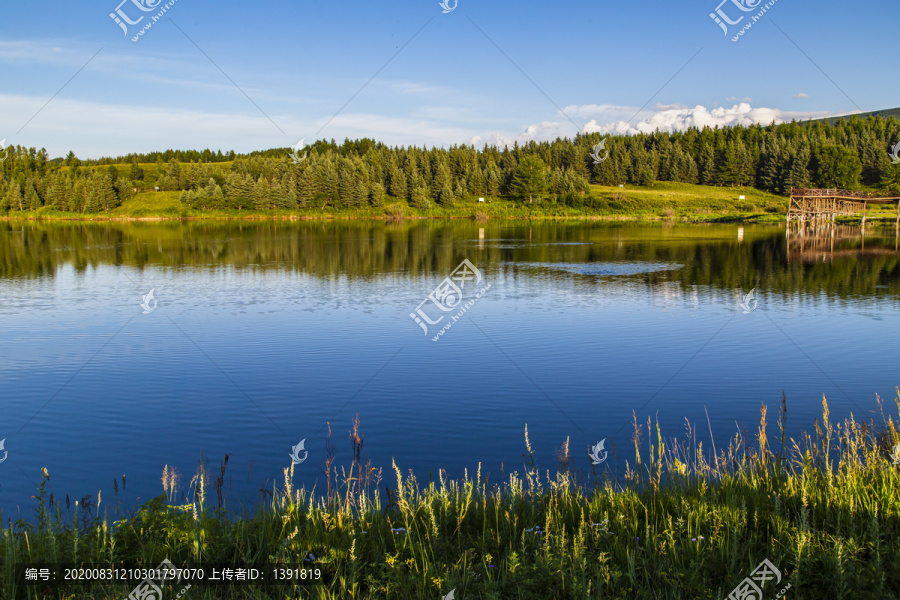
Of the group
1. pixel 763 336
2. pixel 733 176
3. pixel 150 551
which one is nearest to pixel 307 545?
pixel 150 551

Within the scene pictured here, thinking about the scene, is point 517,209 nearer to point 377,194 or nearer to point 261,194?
point 377,194

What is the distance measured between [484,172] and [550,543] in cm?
13126

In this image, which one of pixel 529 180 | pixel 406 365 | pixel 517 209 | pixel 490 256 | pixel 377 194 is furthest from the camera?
pixel 529 180

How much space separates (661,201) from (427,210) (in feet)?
144

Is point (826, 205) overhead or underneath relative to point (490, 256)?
overhead

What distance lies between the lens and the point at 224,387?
15.4 metres

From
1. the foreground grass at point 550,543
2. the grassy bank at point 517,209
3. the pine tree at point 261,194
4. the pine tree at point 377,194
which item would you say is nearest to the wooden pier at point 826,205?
the grassy bank at point 517,209

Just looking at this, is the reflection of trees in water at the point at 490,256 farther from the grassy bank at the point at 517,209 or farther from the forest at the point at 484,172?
the forest at the point at 484,172

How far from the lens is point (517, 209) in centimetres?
12188

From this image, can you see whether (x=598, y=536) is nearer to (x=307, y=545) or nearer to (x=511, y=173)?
(x=307, y=545)

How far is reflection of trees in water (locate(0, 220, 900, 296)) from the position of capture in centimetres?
3488

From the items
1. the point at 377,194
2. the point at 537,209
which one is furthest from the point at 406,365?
the point at 377,194

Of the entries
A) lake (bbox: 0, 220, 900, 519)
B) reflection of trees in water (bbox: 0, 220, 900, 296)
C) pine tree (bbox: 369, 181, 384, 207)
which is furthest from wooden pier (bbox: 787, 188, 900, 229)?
pine tree (bbox: 369, 181, 384, 207)

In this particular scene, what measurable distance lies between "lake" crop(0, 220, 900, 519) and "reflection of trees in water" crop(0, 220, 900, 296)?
2.07 ft
